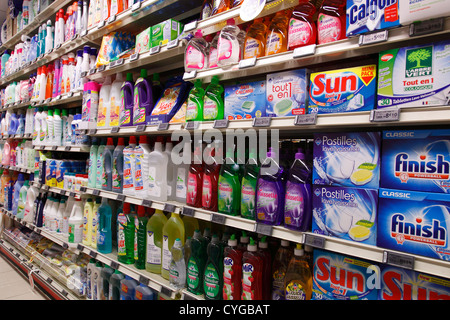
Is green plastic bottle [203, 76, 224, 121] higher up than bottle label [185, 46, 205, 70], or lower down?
lower down

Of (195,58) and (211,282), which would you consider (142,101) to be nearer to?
(195,58)

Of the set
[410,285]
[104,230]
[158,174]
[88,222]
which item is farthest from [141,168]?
[410,285]

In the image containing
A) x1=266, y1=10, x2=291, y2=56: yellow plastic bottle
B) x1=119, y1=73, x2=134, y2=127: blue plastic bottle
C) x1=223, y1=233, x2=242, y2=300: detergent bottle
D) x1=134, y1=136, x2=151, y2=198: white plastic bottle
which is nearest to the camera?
x1=266, y1=10, x2=291, y2=56: yellow plastic bottle

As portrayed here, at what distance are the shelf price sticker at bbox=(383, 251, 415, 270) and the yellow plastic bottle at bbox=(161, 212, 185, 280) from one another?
1328 millimetres

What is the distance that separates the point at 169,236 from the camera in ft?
6.51

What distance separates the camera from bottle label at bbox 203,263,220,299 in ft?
5.46

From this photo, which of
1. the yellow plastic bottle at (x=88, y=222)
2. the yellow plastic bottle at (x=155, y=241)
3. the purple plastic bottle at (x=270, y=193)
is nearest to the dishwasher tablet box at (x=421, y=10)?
the purple plastic bottle at (x=270, y=193)

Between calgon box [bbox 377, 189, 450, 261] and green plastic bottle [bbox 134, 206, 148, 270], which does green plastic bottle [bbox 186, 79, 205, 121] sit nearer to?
green plastic bottle [bbox 134, 206, 148, 270]

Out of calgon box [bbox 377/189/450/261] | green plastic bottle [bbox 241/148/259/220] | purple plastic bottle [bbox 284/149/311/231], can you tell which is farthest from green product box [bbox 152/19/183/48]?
calgon box [bbox 377/189/450/261]

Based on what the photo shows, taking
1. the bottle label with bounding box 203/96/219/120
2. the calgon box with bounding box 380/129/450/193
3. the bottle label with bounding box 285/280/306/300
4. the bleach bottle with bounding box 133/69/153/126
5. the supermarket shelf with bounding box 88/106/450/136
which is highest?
the bleach bottle with bounding box 133/69/153/126

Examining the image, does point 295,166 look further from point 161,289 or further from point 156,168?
point 161,289

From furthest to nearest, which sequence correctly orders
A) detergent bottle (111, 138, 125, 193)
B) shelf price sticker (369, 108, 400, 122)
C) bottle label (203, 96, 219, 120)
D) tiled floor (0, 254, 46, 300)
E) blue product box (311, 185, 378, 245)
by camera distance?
1. tiled floor (0, 254, 46, 300)
2. detergent bottle (111, 138, 125, 193)
3. bottle label (203, 96, 219, 120)
4. blue product box (311, 185, 378, 245)
5. shelf price sticker (369, 108, 400, 122)

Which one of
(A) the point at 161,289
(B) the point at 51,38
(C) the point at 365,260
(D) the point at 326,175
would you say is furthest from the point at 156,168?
(B) the point at 51,38

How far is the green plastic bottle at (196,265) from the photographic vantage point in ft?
5.79
